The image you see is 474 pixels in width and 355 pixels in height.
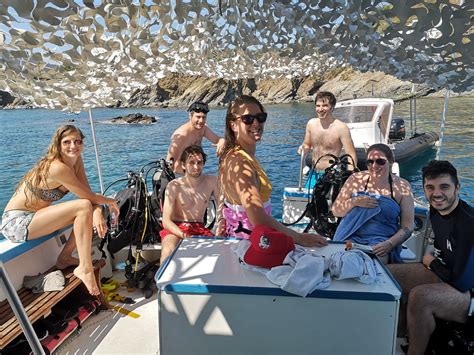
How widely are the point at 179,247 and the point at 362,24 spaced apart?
4.63 feet

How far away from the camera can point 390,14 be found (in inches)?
64.3

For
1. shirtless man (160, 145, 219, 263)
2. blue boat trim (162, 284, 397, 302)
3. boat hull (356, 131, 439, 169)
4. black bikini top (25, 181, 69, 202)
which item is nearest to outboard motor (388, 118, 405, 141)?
boat hull (356, 131, 439, 169)

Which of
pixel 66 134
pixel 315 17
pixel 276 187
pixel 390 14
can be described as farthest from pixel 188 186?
pixel 276 187

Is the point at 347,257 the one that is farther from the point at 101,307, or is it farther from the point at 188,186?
the point at 101,307

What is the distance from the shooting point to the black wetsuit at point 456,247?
1967 millimetres

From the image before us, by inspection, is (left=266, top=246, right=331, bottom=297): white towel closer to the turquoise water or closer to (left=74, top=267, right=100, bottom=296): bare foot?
(left=74, top=267, right=100, bottom=296): bare foot

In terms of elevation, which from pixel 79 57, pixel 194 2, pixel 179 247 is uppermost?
pixel 194 2

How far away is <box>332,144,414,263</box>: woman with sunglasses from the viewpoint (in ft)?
8.82

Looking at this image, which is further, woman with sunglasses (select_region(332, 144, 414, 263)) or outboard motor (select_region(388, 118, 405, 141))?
outboard motor (select_region(388, 118, 405, 141))

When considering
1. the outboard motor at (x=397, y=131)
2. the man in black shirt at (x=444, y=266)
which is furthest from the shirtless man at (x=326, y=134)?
the outboard motor at (x=397, y=131)

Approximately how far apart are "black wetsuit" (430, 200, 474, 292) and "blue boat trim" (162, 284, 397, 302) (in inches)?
26.4

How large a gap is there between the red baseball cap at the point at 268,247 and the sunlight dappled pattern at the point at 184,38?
101 cm

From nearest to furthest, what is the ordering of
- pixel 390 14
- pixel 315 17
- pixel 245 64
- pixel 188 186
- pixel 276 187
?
1. pixel 390 14
2. pixel 315 17
3. pixel 188 186
4. pixel 245 64
5. pixel 276 187

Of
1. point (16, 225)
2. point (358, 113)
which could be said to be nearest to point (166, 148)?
point (358, 113)
